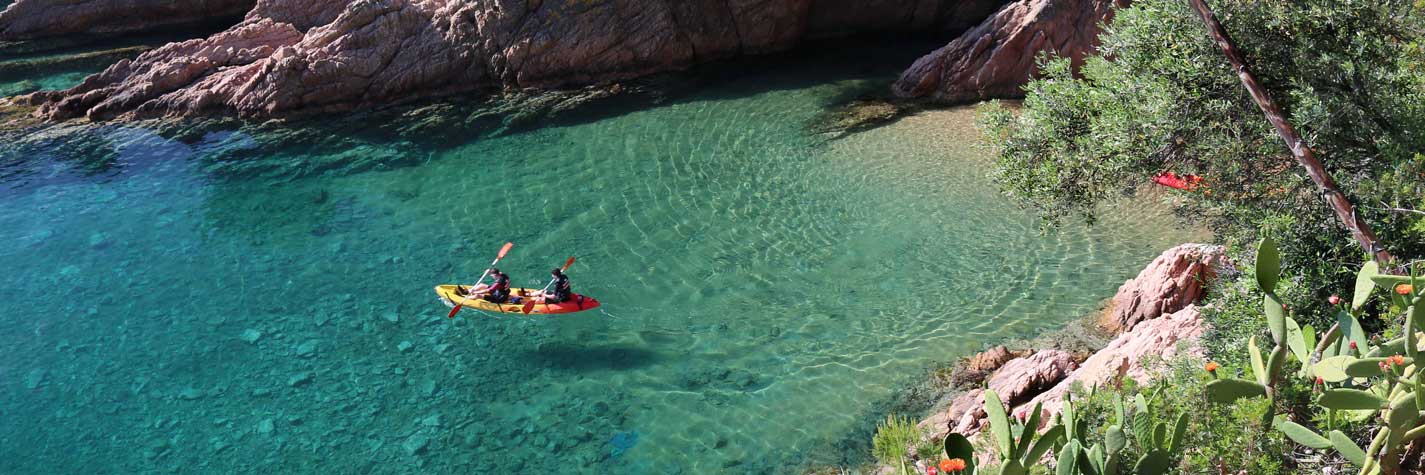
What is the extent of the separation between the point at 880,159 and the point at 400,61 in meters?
16.1

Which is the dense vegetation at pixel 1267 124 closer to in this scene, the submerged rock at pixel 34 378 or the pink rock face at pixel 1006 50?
the pink rock face at pixel 1006 50

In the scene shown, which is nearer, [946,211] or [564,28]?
[946,211]

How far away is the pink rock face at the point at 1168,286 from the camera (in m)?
14.5

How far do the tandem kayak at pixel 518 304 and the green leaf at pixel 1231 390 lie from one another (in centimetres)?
1132

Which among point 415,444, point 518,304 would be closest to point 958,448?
point 415,444

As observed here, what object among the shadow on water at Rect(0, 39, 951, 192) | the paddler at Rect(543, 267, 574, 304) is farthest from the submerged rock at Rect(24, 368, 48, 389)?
the paddler at Rect(543, 267, 574, 304)

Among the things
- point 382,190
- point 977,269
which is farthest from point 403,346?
point 977,269

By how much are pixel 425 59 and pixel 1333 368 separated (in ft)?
90.3

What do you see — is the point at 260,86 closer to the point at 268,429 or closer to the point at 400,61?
the point at 400,61

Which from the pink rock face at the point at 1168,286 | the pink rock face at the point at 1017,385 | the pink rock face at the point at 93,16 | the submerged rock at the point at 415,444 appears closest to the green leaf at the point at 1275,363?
the pink rock face at the point at 1017,385

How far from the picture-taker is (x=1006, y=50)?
86.0 ft

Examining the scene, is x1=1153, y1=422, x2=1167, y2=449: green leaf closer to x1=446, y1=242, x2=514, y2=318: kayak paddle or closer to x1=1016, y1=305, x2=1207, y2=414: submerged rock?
x1=1016, y1=305, x2=1207, y2=414: submerged rock

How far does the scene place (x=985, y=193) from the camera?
20594mm

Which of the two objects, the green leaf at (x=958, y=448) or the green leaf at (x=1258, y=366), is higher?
the green leaf at (x=1258, y=366)
